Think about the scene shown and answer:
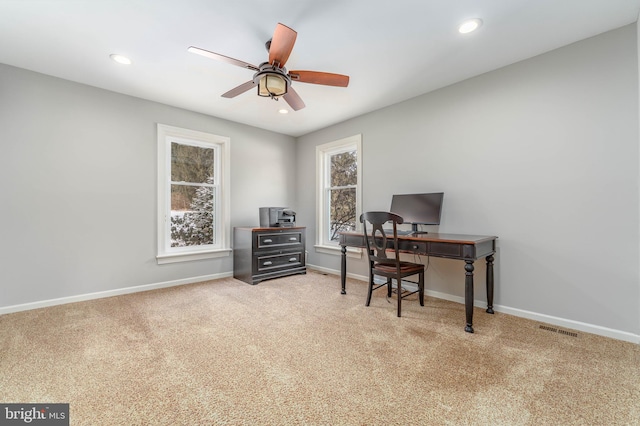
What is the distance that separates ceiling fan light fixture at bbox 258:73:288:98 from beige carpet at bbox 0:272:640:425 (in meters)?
2.10

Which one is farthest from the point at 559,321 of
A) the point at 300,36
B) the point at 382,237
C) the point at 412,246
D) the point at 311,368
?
the point at 300,36

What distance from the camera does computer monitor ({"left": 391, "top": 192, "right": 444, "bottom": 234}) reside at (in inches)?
122

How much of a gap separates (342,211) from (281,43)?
9.89ft

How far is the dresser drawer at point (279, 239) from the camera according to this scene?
4.03 m

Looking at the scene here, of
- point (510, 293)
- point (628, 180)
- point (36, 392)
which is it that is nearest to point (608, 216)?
point (628, 180)

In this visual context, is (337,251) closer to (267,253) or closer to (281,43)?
(267,253)

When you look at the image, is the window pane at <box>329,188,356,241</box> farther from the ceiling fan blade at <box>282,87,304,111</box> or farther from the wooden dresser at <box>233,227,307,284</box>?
the ceiling fan blade at <box>282,87,304,111</box>

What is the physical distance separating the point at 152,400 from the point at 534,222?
3.36 m

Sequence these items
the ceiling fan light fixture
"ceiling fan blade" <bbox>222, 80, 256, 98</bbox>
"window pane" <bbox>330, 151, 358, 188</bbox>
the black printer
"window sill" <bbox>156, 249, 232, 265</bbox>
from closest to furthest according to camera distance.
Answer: the ceiling fan light fixture → "ceiling fan blade" <bbox>222, 80, 256, 98</bbox> → "window sill" <bbox>156, 249, 232, 265</bbox> → the black printer → "window pane" <bbox>330, 151, 358, 188</bbox>

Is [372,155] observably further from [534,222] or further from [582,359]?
[582,359]

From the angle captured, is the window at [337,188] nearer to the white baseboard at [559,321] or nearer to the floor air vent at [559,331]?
the white baseboard at [559,321]

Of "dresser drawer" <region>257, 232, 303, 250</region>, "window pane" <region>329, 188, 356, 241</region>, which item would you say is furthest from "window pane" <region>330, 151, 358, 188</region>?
"dresser drawer" <region>257, 232, 303, 250</region>

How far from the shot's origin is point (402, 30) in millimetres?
2244

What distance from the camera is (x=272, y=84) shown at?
7.43 feet
